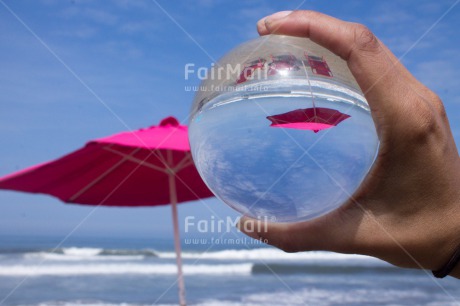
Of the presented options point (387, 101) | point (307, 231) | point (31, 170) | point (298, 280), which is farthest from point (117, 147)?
point (298, 280)

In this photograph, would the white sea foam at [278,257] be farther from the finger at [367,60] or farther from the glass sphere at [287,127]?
the finger at [367,60]

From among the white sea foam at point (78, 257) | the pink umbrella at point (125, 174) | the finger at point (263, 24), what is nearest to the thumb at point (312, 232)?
the finger at point (263, 24)

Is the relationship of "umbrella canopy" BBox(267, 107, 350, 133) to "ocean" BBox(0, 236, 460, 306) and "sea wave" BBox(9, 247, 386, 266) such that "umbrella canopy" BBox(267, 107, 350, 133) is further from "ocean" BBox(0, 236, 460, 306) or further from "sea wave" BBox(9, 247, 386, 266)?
"sea wave" BBox(9, 247, 386, 266)

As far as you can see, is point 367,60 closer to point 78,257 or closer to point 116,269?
point 116,269

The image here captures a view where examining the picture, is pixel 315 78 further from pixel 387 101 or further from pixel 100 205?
pixel 100 205

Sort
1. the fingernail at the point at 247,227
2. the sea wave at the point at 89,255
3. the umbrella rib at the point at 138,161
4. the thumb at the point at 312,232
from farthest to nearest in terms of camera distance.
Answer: the sea wave at the point at 89,255 → the umbrella rib at the point at 138,161 → the fingernail at the point at 247,227 → the thumb at the point at 312,232

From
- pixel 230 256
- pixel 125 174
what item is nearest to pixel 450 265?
pixel 125 174
